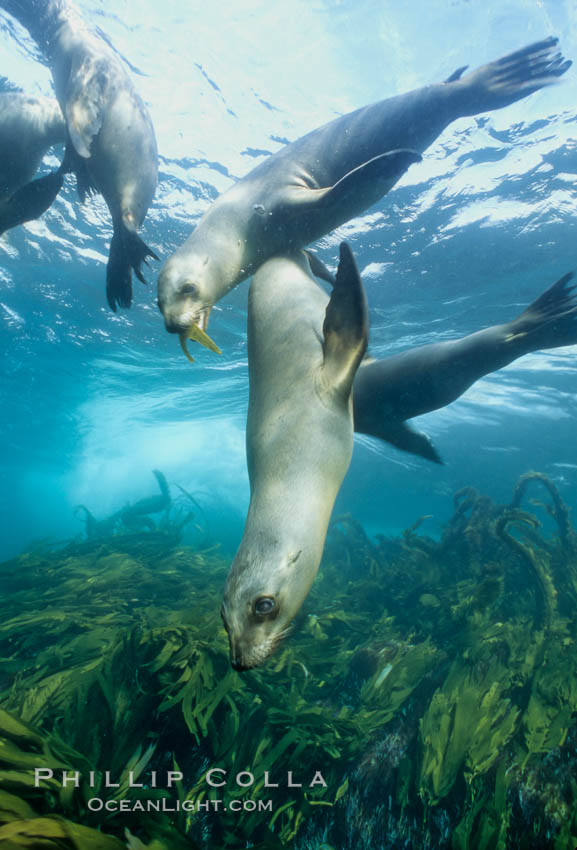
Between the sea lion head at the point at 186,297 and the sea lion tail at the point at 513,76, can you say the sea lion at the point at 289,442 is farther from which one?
the sea lion tail at the point at 513,76

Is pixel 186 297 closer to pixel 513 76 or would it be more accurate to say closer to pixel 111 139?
pixel 111 139

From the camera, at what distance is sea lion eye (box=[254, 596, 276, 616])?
124 cm

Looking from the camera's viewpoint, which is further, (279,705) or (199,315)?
(279,705)

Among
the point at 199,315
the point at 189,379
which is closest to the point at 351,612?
the point at 199,315

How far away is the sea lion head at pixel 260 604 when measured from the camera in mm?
1218

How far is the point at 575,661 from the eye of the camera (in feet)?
10.5

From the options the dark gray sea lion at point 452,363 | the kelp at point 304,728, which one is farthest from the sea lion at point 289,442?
the dark gray sea lion at point 452,363

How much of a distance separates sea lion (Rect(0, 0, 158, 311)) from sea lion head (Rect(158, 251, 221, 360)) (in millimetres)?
673

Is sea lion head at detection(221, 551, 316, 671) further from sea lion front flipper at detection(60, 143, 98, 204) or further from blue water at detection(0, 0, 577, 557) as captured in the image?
blue water at detection(0, 0, 577, 557)

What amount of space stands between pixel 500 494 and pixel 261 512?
22.3 m

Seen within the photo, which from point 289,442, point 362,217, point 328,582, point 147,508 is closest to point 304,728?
point 289,442

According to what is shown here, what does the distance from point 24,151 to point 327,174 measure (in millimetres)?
2113

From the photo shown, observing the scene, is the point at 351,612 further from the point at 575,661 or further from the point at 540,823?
the point at 540,823

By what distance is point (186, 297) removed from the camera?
1.72 metres
